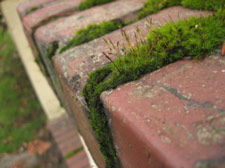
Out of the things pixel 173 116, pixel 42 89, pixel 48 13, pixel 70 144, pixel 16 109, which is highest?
pixel 48 13

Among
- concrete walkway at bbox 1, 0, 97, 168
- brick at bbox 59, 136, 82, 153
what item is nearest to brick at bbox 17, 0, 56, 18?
concrete walkway at bbox 1, 0, 97, 168

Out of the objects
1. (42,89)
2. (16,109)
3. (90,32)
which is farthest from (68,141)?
(16,109)

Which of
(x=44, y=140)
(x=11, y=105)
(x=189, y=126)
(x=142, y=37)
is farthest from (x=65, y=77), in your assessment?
(x=11, y=105)

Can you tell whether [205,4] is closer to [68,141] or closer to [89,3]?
[89,3]

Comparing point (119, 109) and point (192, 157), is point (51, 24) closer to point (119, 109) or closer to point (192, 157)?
point (119, 109)

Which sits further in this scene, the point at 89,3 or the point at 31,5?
the point at 31,5
